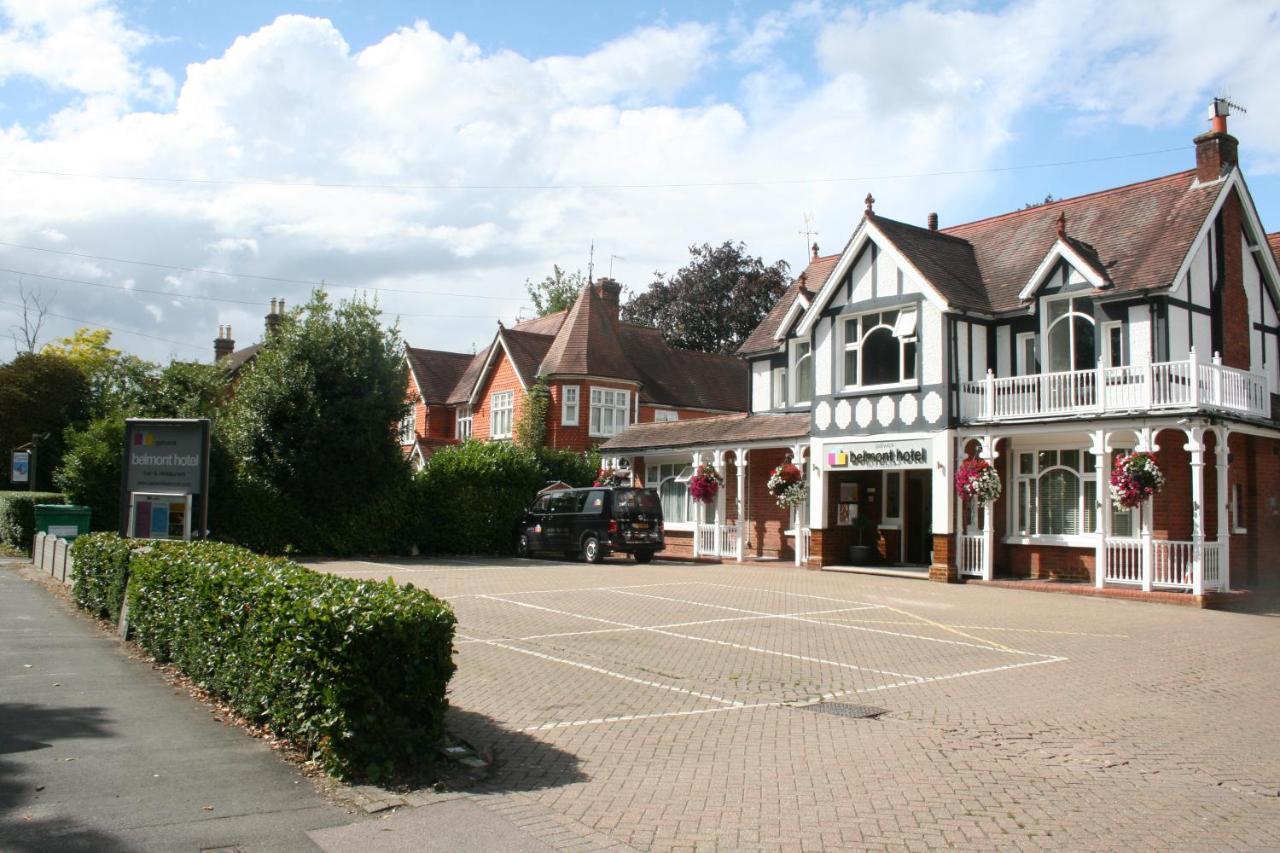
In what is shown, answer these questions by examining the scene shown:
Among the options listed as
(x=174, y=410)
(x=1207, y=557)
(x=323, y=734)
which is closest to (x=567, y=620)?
(x=323, y=734)

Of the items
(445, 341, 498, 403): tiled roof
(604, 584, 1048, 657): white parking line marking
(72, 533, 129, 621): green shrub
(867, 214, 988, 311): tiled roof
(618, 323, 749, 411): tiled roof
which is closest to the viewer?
(72, 533, 129, 621): green shrub

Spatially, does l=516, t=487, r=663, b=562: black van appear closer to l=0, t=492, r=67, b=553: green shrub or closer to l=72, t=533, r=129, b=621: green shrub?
l=0, t=492, r=67, b=553: green shrub

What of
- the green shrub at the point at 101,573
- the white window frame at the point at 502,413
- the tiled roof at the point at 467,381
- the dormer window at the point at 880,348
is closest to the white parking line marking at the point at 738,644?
the green shrub at the point at 101,573

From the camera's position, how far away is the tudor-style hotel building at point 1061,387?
2003cm

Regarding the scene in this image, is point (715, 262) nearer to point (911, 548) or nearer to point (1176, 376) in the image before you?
point (911, 548)

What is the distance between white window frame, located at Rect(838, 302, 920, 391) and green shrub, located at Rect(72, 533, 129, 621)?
1684 centimetres

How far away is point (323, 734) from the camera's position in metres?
6.71

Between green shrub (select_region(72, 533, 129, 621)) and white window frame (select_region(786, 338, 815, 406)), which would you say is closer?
green shrub (select_region(72, 533, 129, 621))

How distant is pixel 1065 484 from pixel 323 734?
1897 centimetres

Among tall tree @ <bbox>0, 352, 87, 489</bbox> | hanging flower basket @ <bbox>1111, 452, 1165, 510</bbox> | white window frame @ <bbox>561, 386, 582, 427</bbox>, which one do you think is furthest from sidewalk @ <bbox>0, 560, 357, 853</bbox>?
tall tree @ <bbox>0, 352, 87, 489</bbox>

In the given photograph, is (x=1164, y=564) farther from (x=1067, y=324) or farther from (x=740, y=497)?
(x=740, y=497)

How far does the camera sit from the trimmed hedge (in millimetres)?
6594

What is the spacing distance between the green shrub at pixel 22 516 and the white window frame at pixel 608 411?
744 inches

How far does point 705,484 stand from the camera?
95.0ft
